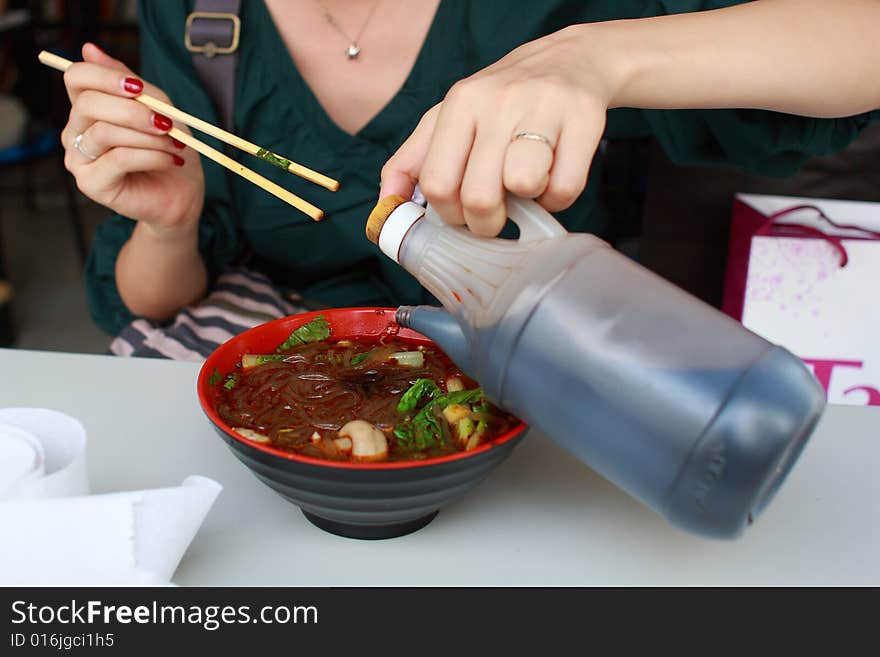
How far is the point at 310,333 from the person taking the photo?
88 cm

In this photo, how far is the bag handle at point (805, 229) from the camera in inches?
56.7

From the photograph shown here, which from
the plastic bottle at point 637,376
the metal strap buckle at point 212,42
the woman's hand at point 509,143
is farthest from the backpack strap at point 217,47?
the plastic bottle at point 637,376

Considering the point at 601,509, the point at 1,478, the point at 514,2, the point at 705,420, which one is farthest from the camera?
the point at 514,2

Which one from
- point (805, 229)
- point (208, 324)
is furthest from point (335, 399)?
point (805, 229)

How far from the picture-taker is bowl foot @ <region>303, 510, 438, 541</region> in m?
0.72

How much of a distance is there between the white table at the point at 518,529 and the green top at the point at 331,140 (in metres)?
0.52

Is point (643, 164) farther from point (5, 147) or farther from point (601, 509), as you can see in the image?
point (5, 147)

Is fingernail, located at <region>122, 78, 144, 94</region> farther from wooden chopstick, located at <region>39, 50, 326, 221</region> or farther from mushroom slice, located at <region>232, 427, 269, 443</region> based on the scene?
mushroom slice, located at <region>232, 427, 269, 443</region>

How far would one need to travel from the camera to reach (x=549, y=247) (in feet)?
2.05

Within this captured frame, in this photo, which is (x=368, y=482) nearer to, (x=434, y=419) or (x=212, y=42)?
(x=434, y=419)

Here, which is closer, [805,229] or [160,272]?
[160,272]

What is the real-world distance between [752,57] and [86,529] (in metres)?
0.82

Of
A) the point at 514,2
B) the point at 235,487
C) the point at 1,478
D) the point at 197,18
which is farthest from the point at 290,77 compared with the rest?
the point at 1,478

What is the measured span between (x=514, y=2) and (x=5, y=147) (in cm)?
266
